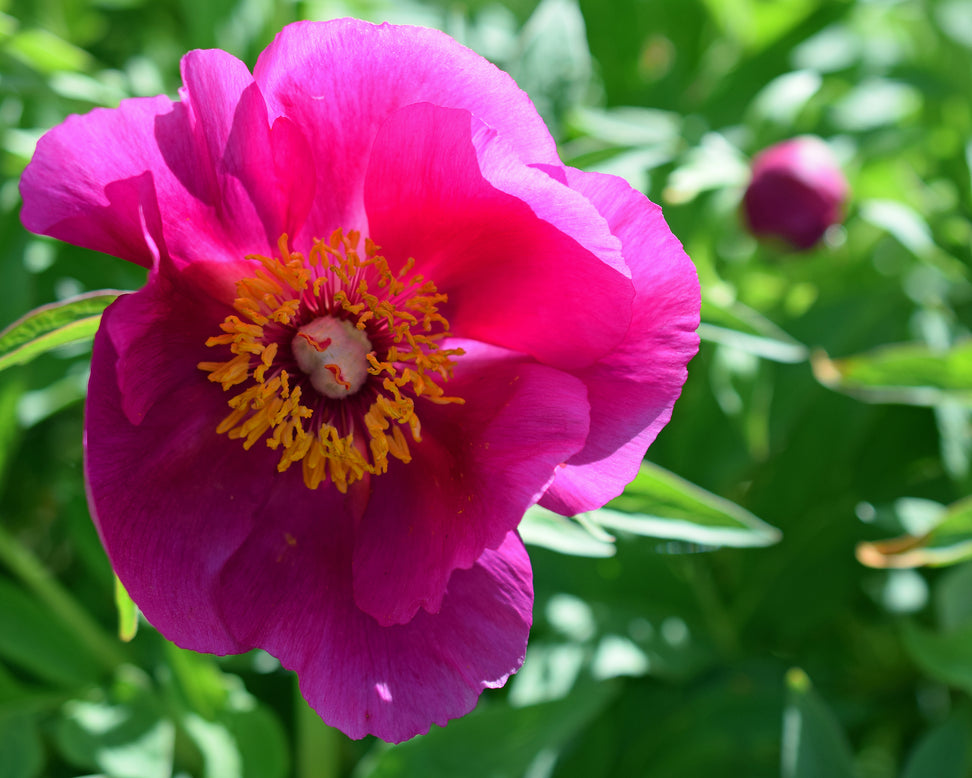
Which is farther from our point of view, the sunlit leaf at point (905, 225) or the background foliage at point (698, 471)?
the sunlit leaf at point (905, 225)

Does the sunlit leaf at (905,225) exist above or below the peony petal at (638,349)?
below

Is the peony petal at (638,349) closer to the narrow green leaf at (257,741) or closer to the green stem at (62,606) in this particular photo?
the narrow green leaf at (257,741)

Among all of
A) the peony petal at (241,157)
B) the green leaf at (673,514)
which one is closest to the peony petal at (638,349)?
the green leaf at (673,514)

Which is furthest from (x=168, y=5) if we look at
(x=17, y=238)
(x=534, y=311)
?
(x=534, y=311)

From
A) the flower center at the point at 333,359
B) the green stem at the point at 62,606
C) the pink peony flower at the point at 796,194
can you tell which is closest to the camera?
the flower center at the point at 333,359

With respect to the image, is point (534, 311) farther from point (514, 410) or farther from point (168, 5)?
point (168, 5)

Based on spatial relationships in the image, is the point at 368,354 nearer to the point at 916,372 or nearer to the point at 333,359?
the point at 333,359

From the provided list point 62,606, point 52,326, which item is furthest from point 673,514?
point 62,606

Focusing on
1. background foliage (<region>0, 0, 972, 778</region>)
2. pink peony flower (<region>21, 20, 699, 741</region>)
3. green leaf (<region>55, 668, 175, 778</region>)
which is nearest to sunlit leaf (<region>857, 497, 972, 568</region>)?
background foliage (<region>0, 0, 972, 778</region>)
